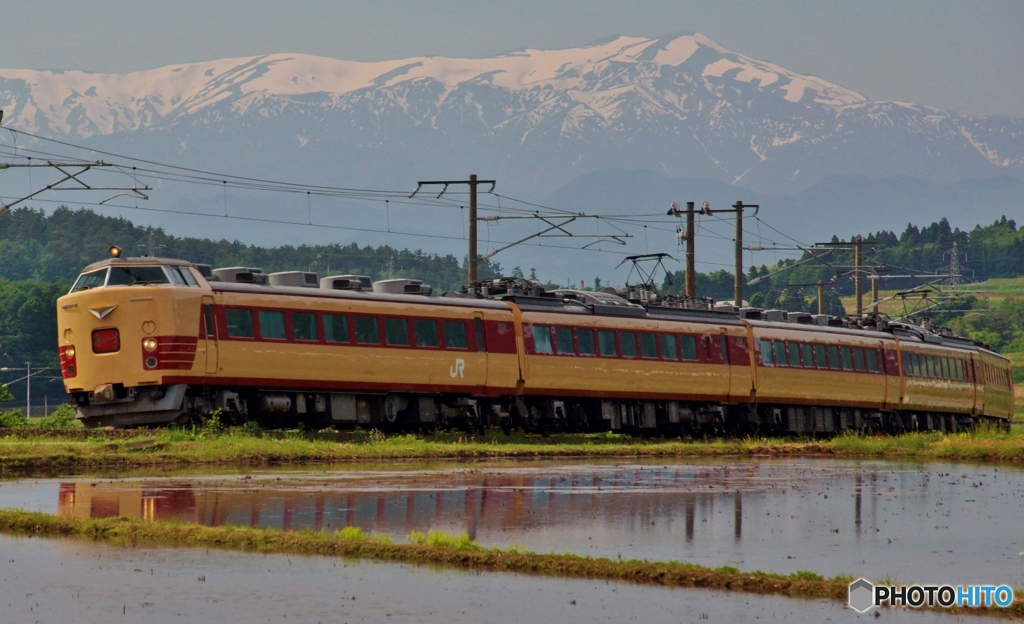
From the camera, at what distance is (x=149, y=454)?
25.8 m

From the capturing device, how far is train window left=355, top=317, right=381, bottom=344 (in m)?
35.6

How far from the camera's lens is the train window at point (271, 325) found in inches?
1318

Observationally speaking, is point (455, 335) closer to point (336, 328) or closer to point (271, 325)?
point (336, 328)

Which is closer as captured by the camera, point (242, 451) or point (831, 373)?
point (242, 451)

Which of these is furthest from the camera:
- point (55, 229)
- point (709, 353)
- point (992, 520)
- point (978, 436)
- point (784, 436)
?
point (55, 229)

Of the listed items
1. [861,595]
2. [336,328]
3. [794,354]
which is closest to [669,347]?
[794,354]

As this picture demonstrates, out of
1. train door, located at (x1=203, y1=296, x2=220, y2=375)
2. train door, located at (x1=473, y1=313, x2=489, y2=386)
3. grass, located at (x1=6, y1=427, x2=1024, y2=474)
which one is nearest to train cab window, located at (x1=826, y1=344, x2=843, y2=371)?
grass, located at (x1=6, y1=427, x2=1024, y2=474)

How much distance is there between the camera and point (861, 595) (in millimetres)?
11891

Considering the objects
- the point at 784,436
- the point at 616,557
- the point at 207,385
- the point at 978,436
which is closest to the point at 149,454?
the point at 207,385

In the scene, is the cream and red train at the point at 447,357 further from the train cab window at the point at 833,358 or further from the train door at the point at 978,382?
the train door at the point at 978,382

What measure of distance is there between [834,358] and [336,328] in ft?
70.2

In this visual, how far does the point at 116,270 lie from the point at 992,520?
820 inches

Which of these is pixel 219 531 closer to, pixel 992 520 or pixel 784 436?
pixel 992 520

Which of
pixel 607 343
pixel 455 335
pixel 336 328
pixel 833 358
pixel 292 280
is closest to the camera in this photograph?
pixel 336 328
